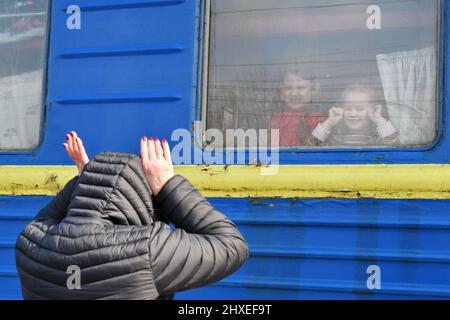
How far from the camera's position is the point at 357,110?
215cm

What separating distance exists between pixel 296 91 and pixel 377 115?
12.0 inches

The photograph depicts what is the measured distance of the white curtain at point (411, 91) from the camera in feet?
6.81

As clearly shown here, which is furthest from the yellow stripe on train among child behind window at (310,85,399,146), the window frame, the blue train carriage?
the window frame

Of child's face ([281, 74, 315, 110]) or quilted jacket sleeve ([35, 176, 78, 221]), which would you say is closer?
quilted jacket sleeve ([35, 176, 78, 221])

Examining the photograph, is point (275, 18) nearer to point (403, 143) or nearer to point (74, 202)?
point (403, 143)

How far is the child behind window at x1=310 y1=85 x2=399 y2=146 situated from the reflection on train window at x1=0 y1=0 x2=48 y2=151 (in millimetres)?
1186

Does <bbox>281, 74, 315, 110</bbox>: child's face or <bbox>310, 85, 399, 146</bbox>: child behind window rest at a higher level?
<bbox>281, 74, 315, 110</bbox>: child's face

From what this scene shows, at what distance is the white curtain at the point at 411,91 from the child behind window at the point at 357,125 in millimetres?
44

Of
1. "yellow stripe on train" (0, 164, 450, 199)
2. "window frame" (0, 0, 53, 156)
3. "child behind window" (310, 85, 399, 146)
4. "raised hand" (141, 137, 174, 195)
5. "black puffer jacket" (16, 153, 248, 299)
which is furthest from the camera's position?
"window frame" (0, 0, 53, 156)

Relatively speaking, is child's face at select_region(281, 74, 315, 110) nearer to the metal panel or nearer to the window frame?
the metal panel

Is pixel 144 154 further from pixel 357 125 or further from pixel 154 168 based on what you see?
pixel 357 125

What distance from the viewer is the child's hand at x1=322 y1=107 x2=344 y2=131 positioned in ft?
7.09

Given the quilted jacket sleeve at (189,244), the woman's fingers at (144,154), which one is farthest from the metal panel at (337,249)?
the woman's fingers at (144,154)

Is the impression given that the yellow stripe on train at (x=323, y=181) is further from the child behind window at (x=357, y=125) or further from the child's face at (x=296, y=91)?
the child's face at (x=296, y=91)
